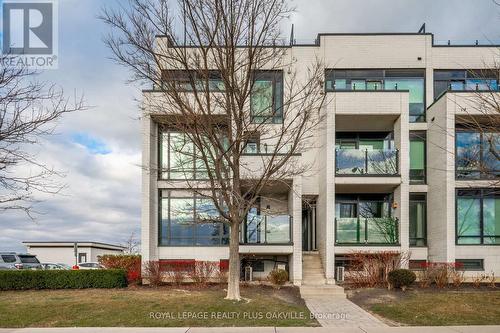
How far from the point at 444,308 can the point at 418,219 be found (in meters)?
8.32

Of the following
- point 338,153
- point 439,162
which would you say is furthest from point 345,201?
point 439,162

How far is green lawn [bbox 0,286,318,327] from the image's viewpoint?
35.7ft

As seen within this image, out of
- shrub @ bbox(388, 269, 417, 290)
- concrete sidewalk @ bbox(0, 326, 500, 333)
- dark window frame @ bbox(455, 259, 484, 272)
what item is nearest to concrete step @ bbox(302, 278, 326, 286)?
shrub @ bbox(388, 269, 417, 290)

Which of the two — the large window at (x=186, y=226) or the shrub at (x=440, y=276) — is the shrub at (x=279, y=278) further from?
the shrub at (x=440, y=276)

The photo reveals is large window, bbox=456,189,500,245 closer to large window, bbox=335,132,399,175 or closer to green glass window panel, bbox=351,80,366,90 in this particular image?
large window, bbox=335,132,399,175

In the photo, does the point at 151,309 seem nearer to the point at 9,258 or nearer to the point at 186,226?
the point at 186,226

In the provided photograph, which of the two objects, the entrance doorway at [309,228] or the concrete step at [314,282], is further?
the entrance doorway at [309,228]

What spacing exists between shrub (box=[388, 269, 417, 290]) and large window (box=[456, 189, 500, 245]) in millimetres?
4065

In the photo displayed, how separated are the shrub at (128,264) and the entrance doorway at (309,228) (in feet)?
26.2

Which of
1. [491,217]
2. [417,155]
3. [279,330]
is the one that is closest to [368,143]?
[417,155]

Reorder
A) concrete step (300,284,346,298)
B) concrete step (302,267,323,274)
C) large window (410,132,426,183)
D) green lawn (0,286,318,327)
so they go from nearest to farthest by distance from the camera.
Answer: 1. green lawn (0,286,318,327)
2. concrete step (300,284,346,298)
3. concrete step (302,267,323,274)
4. large window (410,132,426,183)

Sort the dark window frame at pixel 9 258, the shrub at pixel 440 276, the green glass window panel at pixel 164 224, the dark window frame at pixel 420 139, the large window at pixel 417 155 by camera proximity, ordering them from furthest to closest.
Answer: the dark window frame at pixel 9 258 → the large window at pixel 417 155 → the dark window frame at pixel 420 139 → the green glass window panel at pixel 164 224 → the shrub at pixel 440 276

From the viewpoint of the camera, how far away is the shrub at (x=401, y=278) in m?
15.9

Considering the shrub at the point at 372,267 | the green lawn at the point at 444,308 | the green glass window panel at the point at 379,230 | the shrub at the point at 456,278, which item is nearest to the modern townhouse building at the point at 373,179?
the green glass window panel at the point at 379,230
